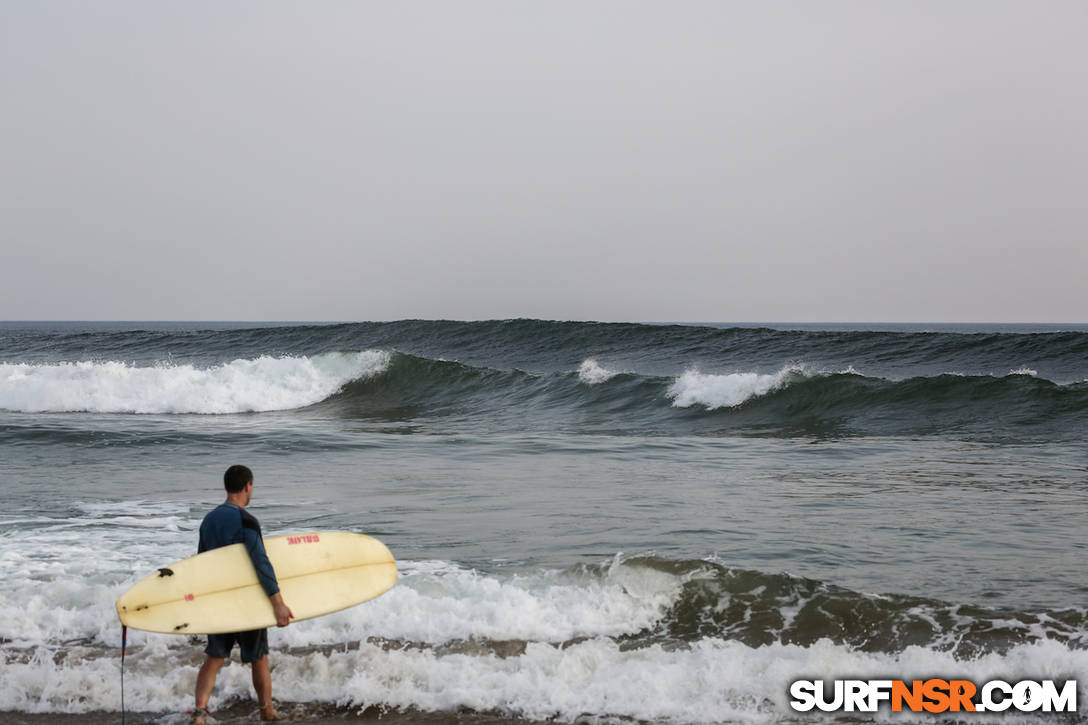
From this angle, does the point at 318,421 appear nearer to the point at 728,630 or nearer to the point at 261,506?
the point at 261,506

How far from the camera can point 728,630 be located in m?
5.42

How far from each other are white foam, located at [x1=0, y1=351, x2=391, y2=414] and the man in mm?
17247

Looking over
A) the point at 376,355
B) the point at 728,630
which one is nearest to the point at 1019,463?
the point at 728,630

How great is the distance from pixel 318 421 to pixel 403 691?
46.7ft

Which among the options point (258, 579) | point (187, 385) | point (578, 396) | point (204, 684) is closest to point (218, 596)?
point (258, 579)

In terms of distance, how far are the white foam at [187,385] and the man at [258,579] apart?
1725cm

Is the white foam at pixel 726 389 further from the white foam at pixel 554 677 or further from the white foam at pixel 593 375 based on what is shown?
the white foam at pixel 554 677

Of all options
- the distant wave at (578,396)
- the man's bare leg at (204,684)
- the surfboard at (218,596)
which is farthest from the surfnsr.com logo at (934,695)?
the distant wave at (578,396)

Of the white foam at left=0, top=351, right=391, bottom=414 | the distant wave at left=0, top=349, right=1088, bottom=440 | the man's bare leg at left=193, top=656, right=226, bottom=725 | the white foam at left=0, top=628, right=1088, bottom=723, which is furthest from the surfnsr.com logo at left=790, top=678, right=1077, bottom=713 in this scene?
the white foam at left=0, top=351, right=391, bottom=414

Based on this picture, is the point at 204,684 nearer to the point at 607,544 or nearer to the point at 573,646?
the point at 573,646

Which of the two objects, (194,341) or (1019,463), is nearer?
(1019,463)

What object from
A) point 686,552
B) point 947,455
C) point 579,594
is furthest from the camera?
point 947,455

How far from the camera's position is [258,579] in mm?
4258

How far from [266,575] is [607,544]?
3360 millimetres
